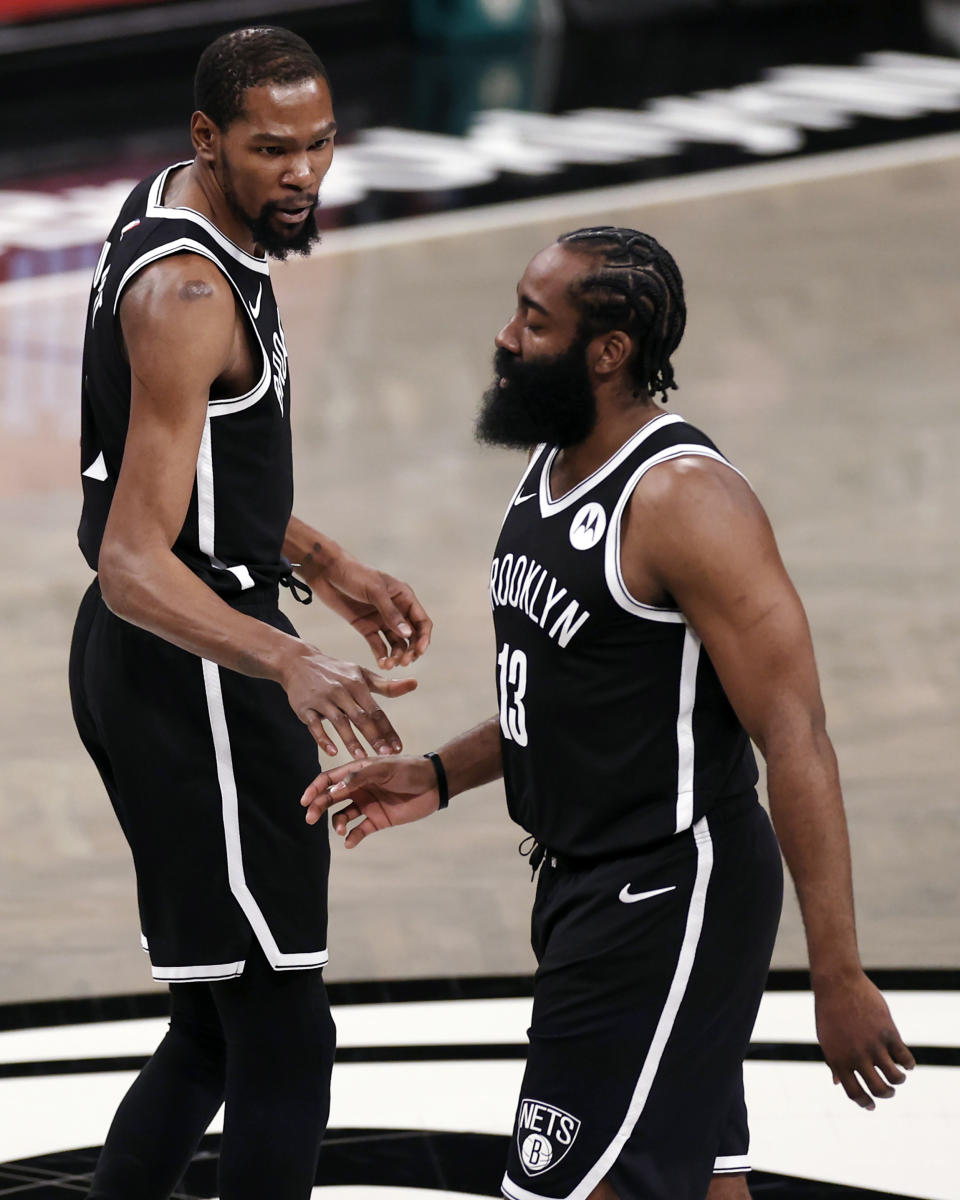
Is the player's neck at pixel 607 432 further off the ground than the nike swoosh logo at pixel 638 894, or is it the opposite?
the player's neck at pixel 607 432

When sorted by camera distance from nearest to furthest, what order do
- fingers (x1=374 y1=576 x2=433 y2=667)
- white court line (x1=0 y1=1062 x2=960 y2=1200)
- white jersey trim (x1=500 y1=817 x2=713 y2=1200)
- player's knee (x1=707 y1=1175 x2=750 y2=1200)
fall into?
white jersey trim (x1=500 y1=817 x2=713 y2=1200) → player's knee (x1=707 y1=1175 x2=750 y2=1200) → fingers (x1=374 y1=576 x2=433 y2=667) → white court line (x1=0 y1=1062 x2=960 y2=1200)

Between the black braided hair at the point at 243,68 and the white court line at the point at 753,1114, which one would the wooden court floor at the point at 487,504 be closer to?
the white court line at the point at 753,1114

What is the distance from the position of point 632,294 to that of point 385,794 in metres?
0.75

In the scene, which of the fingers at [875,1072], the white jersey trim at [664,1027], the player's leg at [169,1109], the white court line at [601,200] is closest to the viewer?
the fingers at [875,1072]

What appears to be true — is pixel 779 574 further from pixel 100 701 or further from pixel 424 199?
pixel 424 199

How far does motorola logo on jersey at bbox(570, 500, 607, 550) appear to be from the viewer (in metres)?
2.35

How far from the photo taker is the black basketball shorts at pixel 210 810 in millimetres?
2709

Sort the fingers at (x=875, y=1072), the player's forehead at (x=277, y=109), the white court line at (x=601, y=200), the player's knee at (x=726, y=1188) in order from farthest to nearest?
the white court line at (x=601, y=200)
the player's forehead at (x=277, y=109)
the player's knee at (x=726, y=1188)
the fingers at (x=875, y=1072)

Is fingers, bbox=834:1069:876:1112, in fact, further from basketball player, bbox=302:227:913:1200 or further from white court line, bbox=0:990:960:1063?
white court line, bbox=0:990:960:1063

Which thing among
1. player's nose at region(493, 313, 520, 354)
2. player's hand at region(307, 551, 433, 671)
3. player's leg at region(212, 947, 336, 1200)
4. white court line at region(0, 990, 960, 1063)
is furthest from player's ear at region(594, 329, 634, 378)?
white court line at region(0, 990, 960, 1063)

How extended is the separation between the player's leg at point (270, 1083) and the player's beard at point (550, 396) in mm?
813

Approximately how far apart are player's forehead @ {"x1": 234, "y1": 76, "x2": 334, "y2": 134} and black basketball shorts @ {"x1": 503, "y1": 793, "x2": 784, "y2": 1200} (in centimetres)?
105

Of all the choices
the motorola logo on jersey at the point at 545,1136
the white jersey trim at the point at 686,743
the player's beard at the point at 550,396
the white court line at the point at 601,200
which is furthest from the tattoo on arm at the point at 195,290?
the white court line at the point at 601,200

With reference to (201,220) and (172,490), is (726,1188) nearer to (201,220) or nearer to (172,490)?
(172,490)
